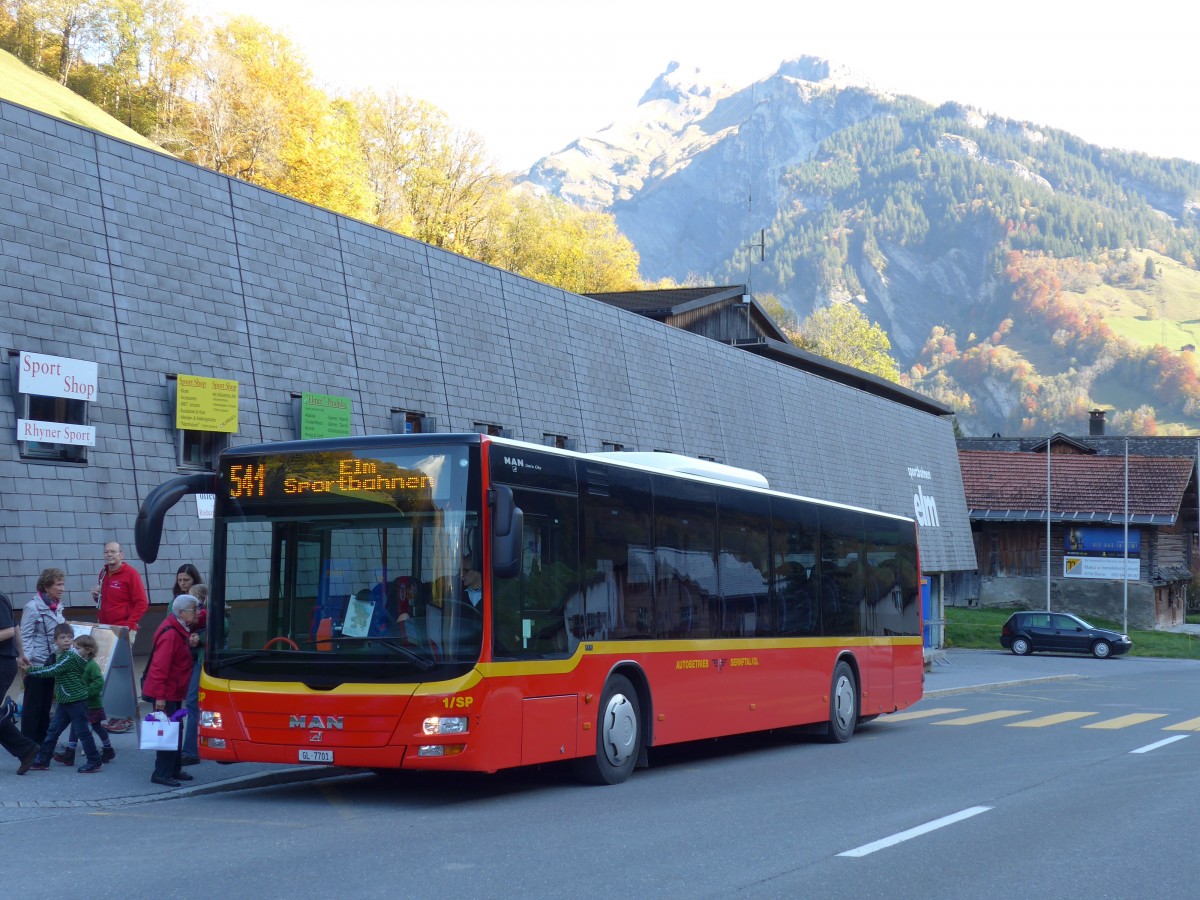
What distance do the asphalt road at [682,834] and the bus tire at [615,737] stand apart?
187 millimetres

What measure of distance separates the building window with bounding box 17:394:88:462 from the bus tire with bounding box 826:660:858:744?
9.23m

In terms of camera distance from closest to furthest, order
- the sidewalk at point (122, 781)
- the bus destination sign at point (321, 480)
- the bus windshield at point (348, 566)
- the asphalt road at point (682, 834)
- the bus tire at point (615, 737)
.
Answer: the asphalt road at point (682, 834) → the bus windshield at point (348, 566) → the sidewalk at point (122, 781) → the bus destination sign at point (321, 480) → the bus tire at point (615, 737)

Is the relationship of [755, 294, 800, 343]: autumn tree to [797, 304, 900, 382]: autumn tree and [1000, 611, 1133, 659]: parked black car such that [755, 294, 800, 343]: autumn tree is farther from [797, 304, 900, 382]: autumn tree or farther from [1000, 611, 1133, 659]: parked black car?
[1000, 611, 1133, 659]: parked black car

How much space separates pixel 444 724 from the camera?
1008 cm

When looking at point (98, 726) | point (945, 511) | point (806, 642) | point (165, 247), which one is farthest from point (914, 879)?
point (945, 511)

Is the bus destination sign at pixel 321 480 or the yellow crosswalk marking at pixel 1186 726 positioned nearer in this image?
the bus destination sign at pixel 321 480

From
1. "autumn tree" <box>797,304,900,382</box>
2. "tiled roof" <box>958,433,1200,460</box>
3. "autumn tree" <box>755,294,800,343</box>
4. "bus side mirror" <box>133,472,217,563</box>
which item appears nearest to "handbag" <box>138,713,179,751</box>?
"bus side mirror" <box>133,472,217,563</box>

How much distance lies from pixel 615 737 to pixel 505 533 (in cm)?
295

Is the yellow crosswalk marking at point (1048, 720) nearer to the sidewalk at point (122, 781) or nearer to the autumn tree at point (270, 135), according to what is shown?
the sidewalk at point (122, 781)

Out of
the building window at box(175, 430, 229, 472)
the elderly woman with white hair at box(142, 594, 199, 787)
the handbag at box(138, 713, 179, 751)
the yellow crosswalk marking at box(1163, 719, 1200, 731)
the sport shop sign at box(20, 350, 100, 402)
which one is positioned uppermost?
the sport shop sign at box(20, 350, 100, 402)

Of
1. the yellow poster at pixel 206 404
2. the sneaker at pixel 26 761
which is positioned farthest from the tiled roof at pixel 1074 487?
the sneaker at pixel 26 761

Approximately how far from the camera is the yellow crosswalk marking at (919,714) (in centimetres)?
2173

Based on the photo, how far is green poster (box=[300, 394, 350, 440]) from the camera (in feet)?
60.4

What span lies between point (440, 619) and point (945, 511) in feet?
129
